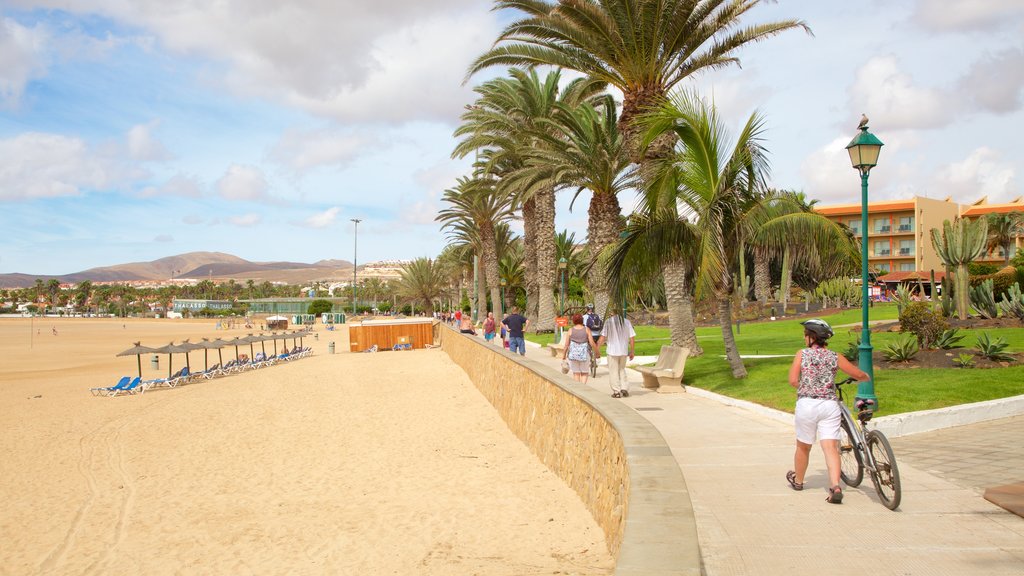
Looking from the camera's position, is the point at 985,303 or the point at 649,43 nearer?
the point at 649,43

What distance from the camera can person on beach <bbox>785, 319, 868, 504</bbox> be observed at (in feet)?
18.9

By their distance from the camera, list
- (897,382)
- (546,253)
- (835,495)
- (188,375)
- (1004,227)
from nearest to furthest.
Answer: (835,495) < (897,382) < (188,375) < (546,253) < (1004,227)

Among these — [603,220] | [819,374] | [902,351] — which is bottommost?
[902,351]

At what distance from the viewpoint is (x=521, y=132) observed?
27.6 m

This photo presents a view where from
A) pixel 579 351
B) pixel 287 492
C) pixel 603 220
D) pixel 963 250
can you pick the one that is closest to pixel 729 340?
pixel 579 351

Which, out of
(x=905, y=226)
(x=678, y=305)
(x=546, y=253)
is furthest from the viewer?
(x=905, y=226)

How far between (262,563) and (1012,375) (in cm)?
1035

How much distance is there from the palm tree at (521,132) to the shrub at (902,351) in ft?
45.8

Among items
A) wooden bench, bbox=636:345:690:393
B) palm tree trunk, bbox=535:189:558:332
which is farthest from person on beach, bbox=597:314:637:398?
palm tree trunk, bbox=535:189:558:332

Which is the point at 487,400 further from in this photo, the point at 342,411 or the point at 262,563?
the point at 262,563

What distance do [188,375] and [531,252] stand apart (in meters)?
16.1

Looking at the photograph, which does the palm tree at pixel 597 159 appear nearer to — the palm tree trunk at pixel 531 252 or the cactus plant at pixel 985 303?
the cactus plant at pixel 985 303

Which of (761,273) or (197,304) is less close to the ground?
(761,273)

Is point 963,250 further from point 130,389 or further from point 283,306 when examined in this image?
point 283,306
